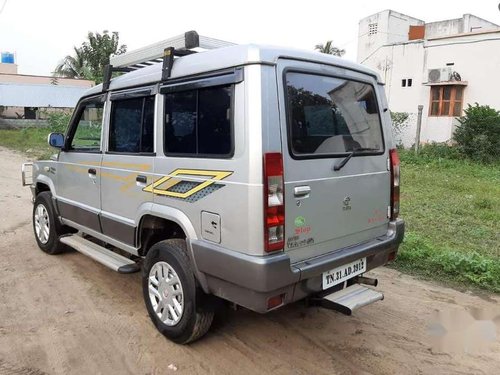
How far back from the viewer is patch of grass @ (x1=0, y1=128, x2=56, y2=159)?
1709cm

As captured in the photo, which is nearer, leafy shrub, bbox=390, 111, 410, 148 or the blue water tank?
leafy shrub, bbox=390, 111, 410, 148

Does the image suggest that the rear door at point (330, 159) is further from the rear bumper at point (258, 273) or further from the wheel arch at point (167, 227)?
the wheel arch at point (167, 227)

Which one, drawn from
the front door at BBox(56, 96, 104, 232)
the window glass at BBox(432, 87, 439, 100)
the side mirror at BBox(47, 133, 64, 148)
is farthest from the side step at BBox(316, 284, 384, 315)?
the window glass at BBox(432, 87, 439, 100)

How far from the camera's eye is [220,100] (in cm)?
294

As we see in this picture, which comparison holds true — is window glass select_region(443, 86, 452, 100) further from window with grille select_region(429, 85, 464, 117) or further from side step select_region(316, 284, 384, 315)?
side step select_region(316, 284, 384, 315)

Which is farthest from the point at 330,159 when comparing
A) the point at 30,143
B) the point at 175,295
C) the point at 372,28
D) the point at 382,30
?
the point at 372,28

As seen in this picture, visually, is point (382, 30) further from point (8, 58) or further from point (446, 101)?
point (8, 58)

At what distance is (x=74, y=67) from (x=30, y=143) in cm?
1548

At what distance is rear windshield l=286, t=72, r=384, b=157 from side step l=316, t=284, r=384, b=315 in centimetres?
104

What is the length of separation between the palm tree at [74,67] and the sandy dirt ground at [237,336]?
31.6m

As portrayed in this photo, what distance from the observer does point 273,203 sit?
107 inches

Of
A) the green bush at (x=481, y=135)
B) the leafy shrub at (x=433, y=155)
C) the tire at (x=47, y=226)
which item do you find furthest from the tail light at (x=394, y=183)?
the green bush at (x=481, y=135)

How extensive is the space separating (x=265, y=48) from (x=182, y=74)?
0.75 m

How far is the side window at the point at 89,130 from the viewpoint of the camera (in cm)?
433
